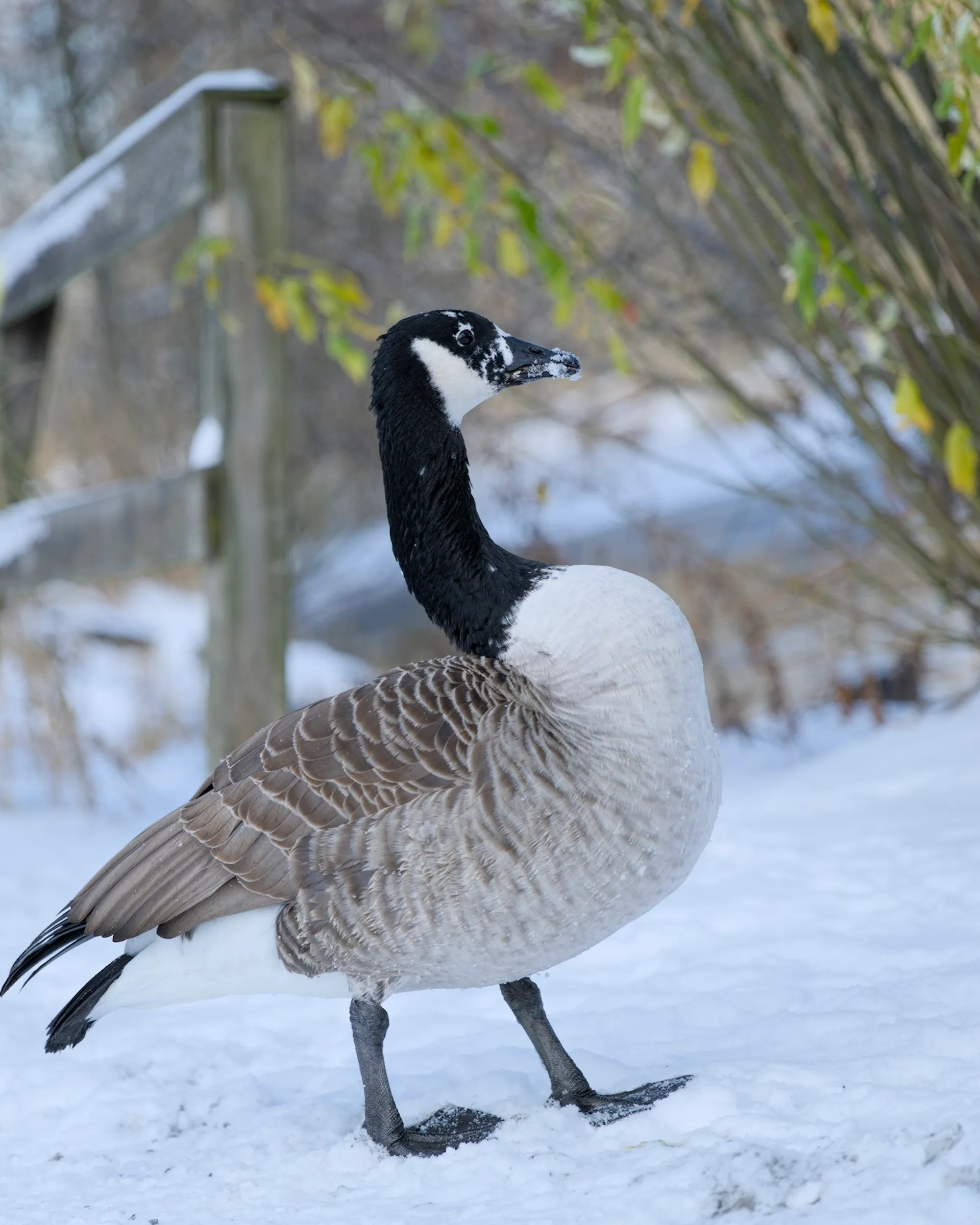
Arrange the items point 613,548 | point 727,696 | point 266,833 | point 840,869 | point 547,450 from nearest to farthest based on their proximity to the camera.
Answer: point 266,833
point 840,869
point 727,696
point 613,548
point 547,450

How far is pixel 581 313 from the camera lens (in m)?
6.62

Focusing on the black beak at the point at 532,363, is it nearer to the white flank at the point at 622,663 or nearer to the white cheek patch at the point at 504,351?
the white cheek patch at the point at 504,351

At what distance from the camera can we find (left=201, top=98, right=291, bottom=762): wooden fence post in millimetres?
4688

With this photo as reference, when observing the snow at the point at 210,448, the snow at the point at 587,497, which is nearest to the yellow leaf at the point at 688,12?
the snow at the point at 210,448

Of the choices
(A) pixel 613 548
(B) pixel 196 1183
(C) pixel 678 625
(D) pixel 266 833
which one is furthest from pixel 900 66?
(A) pixel 613 548

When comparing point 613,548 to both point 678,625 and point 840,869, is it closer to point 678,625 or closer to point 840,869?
point 840,869

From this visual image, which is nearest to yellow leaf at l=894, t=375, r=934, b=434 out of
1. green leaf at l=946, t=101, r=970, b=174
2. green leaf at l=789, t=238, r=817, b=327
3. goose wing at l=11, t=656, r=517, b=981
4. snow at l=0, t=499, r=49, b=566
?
green leaf at l=789, t=238, r=817, b=327

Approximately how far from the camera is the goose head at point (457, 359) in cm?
277

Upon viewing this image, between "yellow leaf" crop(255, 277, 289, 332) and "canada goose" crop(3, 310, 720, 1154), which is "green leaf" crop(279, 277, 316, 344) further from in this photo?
"canada goose" crop(3, 310, 720, 1154)

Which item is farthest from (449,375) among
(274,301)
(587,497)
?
(587,497)

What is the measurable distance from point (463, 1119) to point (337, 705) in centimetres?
86

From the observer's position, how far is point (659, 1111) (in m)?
2.37

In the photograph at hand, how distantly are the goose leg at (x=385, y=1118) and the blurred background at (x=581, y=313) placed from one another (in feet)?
6.26

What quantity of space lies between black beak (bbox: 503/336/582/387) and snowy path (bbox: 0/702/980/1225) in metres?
1.44
